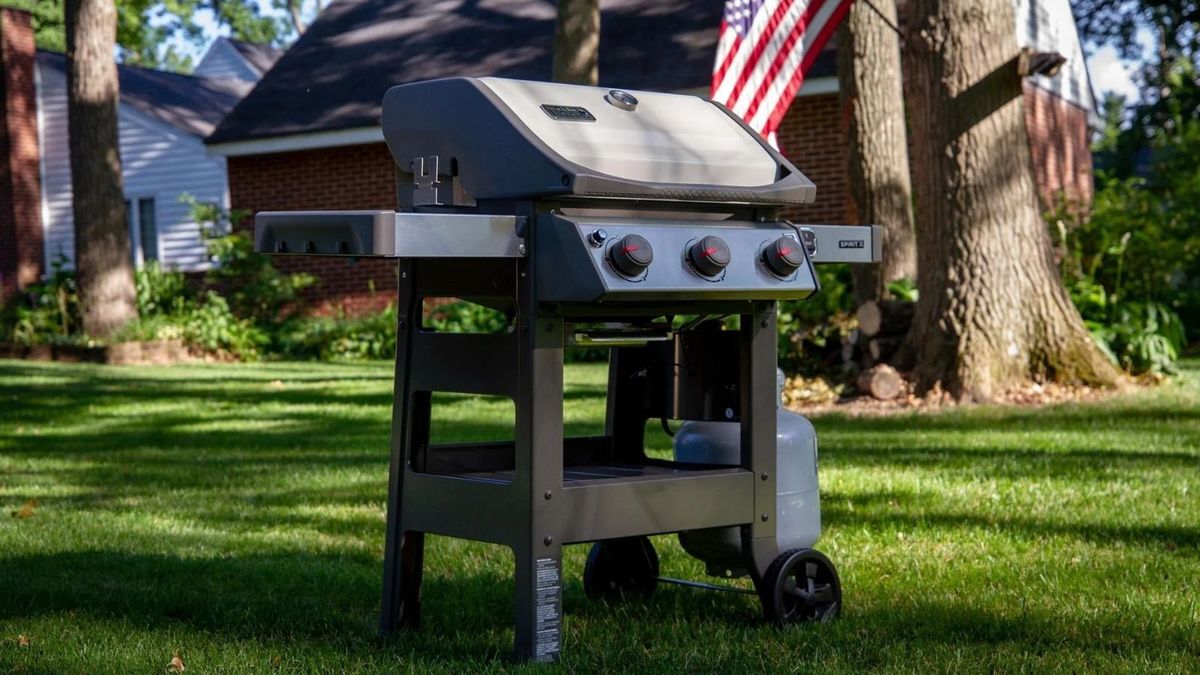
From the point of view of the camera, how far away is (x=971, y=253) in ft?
32.7

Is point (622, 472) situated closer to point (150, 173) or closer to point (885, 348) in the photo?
point (885, 348)

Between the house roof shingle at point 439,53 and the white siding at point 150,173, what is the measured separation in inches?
110

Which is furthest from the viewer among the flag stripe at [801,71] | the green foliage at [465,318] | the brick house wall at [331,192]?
the brick house wall at [331,192]

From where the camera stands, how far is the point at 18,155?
964 inches

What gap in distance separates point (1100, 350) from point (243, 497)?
6229mm

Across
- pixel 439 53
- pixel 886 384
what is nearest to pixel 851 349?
Answer: pixel 886 384

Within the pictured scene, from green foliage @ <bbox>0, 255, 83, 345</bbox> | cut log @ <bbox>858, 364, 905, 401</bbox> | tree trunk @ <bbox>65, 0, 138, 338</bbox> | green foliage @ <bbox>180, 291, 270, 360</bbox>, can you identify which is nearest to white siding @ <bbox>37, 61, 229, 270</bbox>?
green foliage @ <bbox>0, 255, 83, 345</bbox>

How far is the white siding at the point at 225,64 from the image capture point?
40781 millimetres

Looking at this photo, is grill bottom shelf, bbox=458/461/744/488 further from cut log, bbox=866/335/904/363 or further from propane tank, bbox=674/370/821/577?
cut log, bbox=866/335/904/363

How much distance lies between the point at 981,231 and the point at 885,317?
54.2 inches

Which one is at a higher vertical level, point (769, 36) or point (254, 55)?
point (254, 55)

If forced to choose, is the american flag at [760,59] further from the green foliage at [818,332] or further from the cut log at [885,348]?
the green foliage at [818,332]

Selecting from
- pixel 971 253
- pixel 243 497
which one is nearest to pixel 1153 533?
pixel 243 497

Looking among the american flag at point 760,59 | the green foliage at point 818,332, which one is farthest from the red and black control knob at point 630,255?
the green foliage at point 818,332
